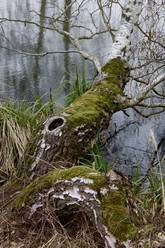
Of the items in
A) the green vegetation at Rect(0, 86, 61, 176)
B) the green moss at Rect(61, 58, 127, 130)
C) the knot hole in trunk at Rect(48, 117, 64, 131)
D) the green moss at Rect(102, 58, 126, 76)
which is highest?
the green moss at Rect(102, 58, 126, 76)

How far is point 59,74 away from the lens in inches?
323

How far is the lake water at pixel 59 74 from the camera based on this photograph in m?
4.70

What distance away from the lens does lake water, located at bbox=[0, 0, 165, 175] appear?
4695 mm

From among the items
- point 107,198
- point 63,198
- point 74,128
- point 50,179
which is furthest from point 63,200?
point 74,128

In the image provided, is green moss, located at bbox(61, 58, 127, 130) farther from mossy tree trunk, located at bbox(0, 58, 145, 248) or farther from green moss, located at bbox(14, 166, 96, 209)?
green moss, located at bbox(14, 166, 96, 209)

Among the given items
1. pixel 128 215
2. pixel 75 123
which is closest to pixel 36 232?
pixel 128 215

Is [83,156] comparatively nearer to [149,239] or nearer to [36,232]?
[36,232]

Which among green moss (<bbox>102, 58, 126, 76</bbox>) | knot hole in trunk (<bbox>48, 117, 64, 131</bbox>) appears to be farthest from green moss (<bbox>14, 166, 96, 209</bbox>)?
green moss (<bbox>102, 58, 126, 76</bbox>)

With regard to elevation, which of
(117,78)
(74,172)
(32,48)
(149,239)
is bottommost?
(149,239)

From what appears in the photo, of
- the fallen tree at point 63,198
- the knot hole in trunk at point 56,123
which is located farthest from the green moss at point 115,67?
the knot hole in trunk at point 56,123

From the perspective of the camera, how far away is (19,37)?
1000cm

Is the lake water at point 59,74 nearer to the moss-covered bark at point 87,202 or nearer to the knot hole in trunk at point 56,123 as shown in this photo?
the knot hole in trunk at point 56,123

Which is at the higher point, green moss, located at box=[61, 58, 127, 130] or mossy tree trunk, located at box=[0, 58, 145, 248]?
green moss, located at box=[61, 58, 127, 130]

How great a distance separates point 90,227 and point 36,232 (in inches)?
16.4
